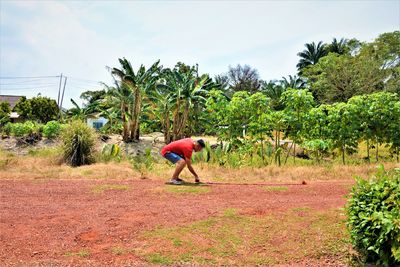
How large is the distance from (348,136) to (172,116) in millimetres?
14497

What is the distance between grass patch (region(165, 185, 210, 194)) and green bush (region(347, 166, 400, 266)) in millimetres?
4101

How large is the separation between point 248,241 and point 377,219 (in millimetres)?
1701

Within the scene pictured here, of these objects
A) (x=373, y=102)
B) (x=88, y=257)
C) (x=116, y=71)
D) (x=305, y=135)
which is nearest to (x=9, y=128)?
(x=116, y=71)

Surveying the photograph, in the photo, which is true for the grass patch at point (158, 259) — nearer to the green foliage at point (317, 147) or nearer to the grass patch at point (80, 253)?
the grass patch at point (80, 253)

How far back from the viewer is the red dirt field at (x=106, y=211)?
5.23 meters

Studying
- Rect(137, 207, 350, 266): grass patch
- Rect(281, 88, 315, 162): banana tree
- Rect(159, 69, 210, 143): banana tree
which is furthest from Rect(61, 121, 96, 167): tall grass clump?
Rect(137, 207, 350, 266): grass patch

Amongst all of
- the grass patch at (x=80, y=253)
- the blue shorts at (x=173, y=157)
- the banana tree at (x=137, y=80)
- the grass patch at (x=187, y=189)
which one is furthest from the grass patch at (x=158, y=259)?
the banana tree at (x=137, y=80)

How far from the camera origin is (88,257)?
5109mm

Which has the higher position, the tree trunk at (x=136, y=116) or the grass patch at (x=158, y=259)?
the tree trunk at (x=136, y=116)

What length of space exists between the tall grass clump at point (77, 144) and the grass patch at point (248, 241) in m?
10.2

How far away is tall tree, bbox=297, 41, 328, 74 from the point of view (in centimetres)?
5241

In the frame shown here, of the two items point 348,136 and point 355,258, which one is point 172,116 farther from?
point 355,258

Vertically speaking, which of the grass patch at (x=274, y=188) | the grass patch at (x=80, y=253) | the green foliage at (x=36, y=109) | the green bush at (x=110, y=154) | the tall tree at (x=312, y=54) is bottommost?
the grass patch at (x=80, y=253)

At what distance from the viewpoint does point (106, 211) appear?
7.13 metres
